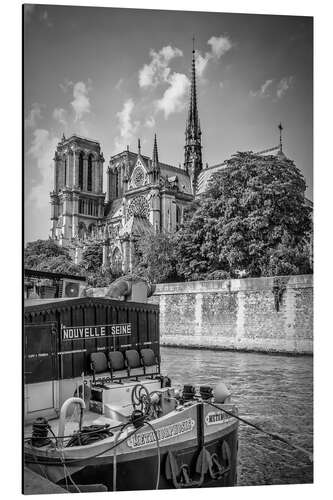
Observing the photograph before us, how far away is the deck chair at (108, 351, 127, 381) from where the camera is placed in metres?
5.66

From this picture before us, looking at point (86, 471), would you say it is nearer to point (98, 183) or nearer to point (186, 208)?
point (98, 183)

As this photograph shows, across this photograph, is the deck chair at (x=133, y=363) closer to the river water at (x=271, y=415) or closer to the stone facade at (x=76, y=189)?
the river water at (x=271, y=415)

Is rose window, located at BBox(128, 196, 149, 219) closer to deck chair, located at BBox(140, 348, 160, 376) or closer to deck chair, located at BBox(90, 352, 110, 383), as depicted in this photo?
deck chair, located at BBox(140, 348, 160, 376)

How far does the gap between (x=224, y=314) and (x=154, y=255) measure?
6.03 metres

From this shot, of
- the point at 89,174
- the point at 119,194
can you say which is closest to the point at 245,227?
the point at 119,194

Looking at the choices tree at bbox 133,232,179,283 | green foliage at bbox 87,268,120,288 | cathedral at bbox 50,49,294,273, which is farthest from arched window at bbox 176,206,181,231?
green foliage at bbox 87,268,120,288

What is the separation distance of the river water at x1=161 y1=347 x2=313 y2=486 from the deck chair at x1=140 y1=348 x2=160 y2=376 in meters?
0.80

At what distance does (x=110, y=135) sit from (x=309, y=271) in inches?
146

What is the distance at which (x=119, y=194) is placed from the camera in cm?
848

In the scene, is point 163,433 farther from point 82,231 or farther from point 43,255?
point 82,231

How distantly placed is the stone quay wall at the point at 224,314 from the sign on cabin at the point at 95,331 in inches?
278

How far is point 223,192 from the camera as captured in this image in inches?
486
